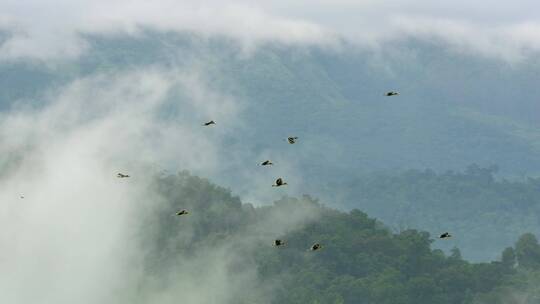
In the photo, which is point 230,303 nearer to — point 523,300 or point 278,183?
point 523,300

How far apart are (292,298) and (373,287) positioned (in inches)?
502

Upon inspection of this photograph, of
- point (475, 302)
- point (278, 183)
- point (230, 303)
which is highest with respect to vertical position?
point (278, 183)

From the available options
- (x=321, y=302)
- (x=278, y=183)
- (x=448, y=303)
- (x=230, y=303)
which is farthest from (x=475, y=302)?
(x=278, y=183)

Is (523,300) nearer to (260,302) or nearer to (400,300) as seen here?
(400,300)

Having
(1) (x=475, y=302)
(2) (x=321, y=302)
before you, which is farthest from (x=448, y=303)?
(2) (x=321, y=302)

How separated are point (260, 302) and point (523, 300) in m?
40.0

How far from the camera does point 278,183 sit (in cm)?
5406

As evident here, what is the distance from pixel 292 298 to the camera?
19700cm

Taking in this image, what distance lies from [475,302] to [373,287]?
15.5 m

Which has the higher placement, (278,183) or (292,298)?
(278,183)

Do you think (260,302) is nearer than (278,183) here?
No

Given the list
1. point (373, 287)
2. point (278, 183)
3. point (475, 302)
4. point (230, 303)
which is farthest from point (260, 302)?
point (278, 183)

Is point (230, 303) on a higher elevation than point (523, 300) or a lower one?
lower

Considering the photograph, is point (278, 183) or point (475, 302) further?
point (475, 302)
